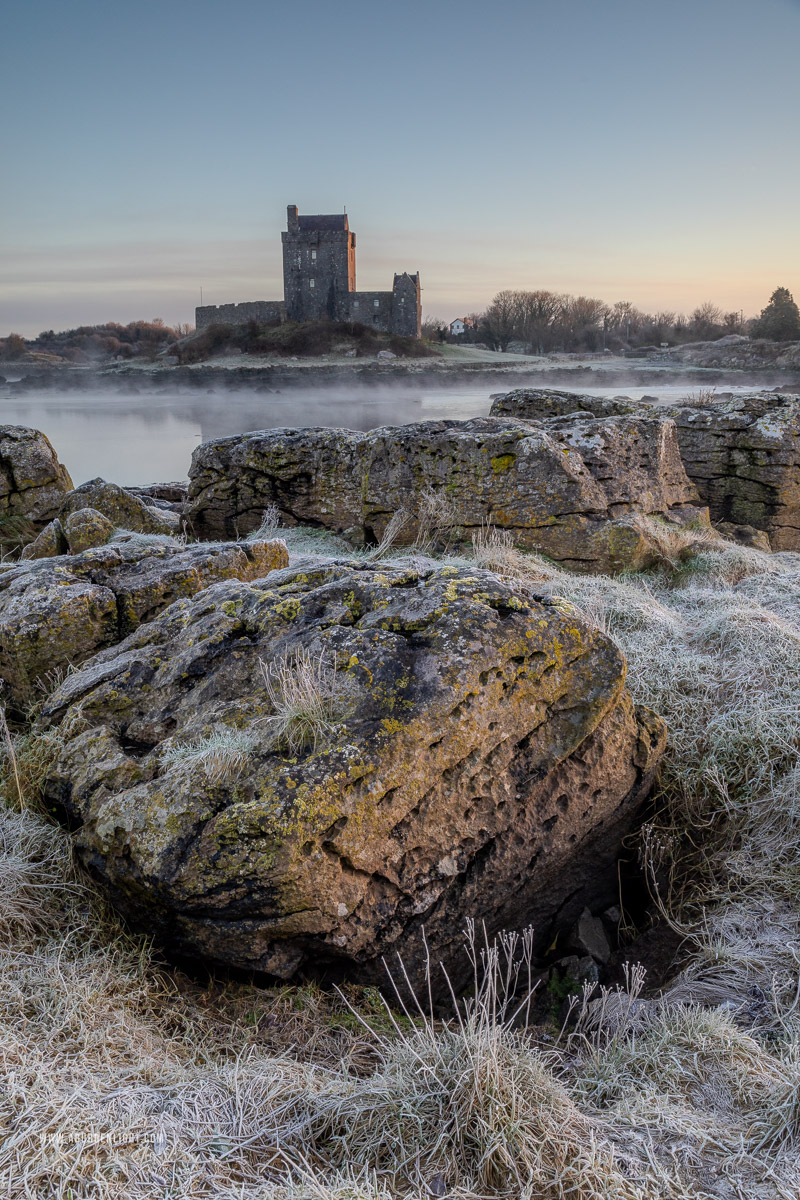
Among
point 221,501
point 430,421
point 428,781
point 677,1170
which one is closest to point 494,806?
point 428,781

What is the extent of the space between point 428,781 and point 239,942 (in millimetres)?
1111

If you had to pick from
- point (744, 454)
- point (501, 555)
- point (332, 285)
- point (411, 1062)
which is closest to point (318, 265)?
point (332, 285)

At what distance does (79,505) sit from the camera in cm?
951

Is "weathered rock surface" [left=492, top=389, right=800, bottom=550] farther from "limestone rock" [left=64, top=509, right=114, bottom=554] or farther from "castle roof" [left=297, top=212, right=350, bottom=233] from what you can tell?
"castle roof" [left=297, top=212, right=350, bottom=233]

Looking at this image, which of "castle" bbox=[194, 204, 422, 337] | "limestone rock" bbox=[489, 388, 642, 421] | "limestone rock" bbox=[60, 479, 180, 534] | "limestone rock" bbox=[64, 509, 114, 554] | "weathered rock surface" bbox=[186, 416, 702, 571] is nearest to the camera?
"limestone rock" bbox=[64, 509, 114, 554]

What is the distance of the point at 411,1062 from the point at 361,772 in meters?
1.16

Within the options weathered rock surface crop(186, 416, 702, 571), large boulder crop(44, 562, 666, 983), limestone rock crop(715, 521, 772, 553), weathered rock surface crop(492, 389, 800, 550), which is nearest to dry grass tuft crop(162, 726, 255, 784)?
large boulder crop(44, 562, 666, 983)

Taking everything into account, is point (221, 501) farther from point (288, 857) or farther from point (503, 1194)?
point (503, 1194)

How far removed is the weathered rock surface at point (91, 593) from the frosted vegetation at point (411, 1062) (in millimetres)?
1051

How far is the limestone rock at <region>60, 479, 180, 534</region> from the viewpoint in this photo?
9375 mm

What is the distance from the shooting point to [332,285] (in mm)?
74250

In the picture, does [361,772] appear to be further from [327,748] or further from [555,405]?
[555,405]

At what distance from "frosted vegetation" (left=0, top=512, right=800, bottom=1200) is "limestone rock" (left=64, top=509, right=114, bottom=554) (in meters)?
3.37

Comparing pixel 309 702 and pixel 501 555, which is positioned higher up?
pixel 309 702
